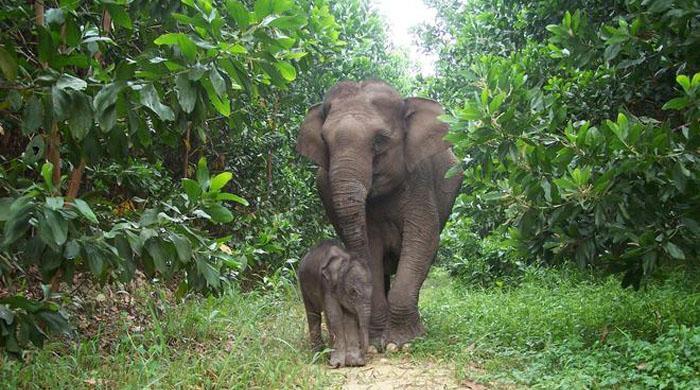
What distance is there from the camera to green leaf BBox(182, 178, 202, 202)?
10.1 feet

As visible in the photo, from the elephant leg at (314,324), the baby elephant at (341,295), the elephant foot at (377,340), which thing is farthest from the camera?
the elephant foot at (377,340)

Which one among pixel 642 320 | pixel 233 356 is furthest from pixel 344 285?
pixel 642 320

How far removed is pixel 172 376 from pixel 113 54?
107 inches

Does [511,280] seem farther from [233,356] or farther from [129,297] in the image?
[233,356]

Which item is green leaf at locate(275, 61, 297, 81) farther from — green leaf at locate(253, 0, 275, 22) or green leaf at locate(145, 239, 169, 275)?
green leaf at locate(145, 239, 169, 275)

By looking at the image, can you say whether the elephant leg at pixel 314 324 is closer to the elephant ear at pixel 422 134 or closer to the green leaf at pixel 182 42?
the elephant ear at pixel 422 134

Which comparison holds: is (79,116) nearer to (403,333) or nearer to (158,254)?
(158,254)

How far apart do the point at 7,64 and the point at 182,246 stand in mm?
952

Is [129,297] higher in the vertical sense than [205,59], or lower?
lower

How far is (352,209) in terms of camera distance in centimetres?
541

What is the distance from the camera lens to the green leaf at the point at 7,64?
8.75 ft

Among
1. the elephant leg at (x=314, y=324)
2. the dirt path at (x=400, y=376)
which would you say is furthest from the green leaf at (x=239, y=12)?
the elephant leg at (x=314, y=324)

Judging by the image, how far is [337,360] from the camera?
492 centimetres

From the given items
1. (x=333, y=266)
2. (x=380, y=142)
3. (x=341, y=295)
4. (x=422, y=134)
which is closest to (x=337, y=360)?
(x=341, y=295)
